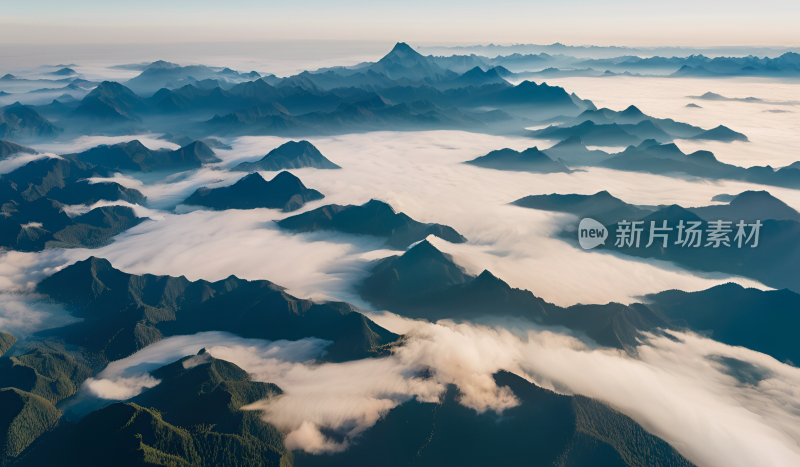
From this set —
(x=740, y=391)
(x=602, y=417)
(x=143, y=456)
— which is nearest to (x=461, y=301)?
(x=602, y=417)

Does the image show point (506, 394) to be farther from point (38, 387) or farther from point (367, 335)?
point (38, 387)

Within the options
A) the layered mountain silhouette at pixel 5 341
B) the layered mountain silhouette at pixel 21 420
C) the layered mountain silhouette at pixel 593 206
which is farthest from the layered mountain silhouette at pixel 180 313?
the layered mountain silhouette at pixel 593 206

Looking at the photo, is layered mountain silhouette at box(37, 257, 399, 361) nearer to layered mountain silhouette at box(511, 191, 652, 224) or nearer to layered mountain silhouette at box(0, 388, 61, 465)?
layered mountain silhouette at box(0, 388, 61, 465)

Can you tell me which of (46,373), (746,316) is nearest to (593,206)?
(746,316)

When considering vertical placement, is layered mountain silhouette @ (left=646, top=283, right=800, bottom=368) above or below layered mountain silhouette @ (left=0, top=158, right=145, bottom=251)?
above

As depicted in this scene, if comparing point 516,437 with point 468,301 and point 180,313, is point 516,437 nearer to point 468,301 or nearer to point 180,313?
point 468,301

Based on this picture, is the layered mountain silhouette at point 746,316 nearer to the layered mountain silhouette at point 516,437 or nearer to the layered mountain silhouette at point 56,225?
the layered mountain silhouette at point 516,437

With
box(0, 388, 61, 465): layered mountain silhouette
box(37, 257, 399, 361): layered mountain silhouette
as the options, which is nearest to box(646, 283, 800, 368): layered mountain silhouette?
box(37, 257, 399, 361): layered mountain silhouette
